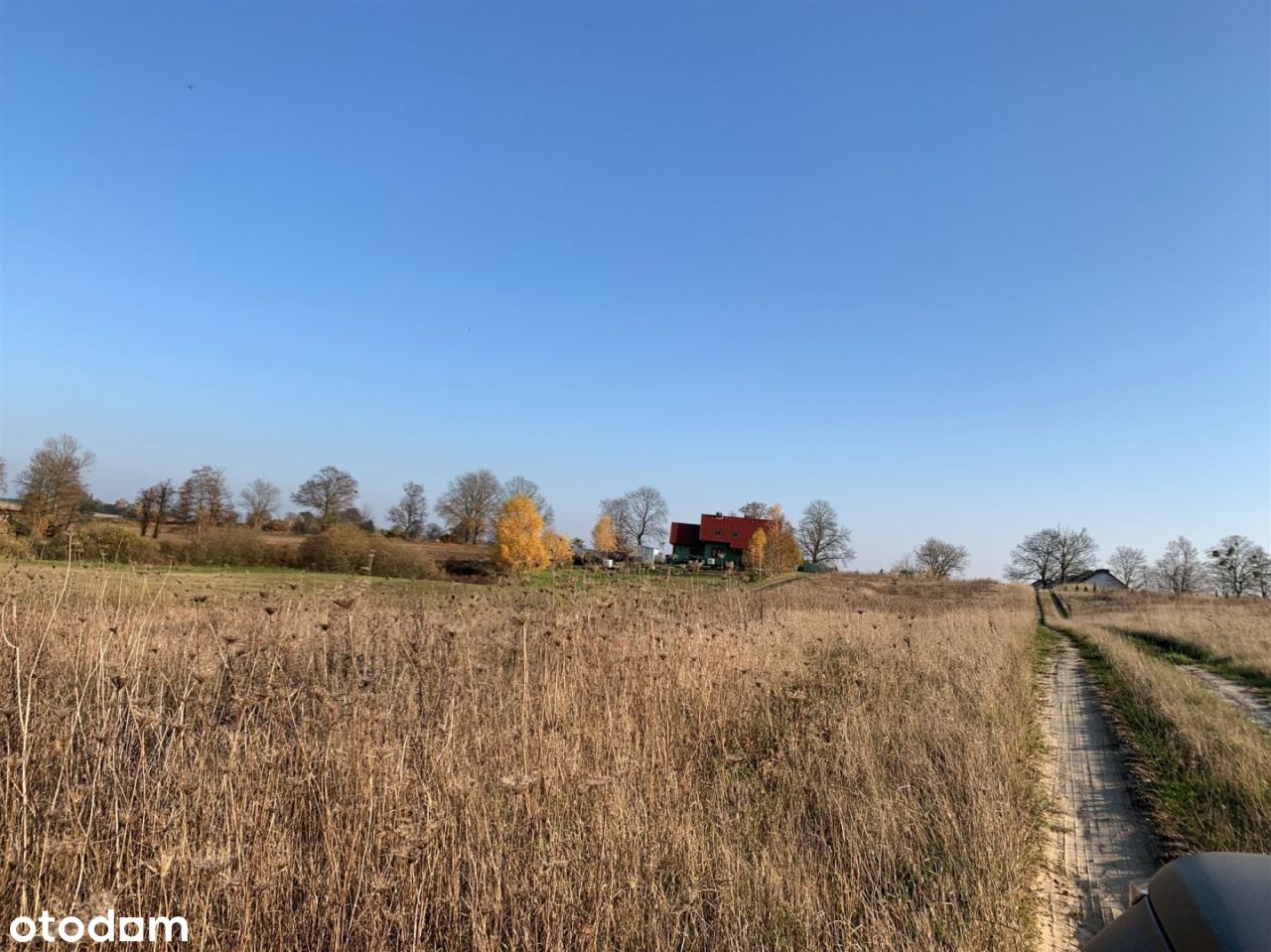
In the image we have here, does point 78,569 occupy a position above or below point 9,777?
above

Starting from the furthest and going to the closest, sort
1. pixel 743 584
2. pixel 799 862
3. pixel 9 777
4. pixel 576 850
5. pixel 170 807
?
pixel 743 584 < pixel 799 862 < pixel 576 850 < pixel 170 807 < pixel 9 777

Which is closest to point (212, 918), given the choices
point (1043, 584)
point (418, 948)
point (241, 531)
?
point (418, 948)

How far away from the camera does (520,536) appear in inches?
2520

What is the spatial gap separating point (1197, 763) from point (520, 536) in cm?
6022

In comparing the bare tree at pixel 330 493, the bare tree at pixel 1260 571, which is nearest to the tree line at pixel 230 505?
the bare tree at pixel 330 493

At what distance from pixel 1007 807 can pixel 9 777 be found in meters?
5.90

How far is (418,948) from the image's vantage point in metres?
2.75

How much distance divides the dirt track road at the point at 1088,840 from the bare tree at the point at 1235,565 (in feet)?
285

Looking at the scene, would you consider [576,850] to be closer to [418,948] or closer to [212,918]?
[418,948]

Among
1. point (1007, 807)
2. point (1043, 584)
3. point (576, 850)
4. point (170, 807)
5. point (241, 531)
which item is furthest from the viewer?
point (1043, 584)

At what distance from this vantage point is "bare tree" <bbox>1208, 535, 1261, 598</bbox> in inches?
2781

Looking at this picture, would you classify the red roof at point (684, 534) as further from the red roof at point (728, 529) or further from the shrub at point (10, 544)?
the shrub at point (10, 544)

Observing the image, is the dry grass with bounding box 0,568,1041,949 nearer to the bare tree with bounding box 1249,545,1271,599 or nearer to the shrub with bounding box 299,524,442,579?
the shrub with bounding box 299,524,442,579

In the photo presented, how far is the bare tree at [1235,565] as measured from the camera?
232 feet
